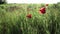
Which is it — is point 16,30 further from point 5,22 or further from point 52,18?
point 52,18

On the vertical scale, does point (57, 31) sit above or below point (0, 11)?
below

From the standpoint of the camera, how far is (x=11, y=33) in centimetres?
124

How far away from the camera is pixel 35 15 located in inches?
49.9

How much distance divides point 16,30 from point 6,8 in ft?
0.77

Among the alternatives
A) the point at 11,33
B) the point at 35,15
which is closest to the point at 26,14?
the point at 35,15

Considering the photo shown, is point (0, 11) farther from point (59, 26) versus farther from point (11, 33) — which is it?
point (59, 26)

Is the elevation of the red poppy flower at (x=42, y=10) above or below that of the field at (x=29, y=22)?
above

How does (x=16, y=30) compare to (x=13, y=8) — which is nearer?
(x=16, y=30)

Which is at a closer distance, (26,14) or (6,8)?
(26,14)

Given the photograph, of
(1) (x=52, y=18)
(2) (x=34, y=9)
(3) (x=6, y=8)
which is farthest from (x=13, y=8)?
(1) (x=52, y=18)

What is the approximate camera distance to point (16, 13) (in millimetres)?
1285

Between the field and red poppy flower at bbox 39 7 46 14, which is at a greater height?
red poppy flower at bbox 39 7 46 14

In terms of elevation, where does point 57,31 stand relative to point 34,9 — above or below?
below

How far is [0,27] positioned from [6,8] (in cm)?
20
